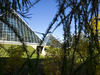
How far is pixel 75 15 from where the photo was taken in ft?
2.92

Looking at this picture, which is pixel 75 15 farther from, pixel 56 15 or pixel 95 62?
pixel 95 62

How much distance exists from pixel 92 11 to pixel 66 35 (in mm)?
355

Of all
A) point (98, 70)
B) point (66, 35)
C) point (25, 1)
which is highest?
point (25, 1)

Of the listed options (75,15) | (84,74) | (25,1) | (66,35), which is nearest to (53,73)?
(84,74)

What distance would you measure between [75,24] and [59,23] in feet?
0.63

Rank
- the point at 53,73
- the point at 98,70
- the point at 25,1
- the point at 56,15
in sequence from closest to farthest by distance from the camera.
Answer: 1. the point at 56,15
2. the point at 25,1
3. the point at 98,70
4. the point at 53,73

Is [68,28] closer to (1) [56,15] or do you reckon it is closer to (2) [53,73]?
(1) [56,15]

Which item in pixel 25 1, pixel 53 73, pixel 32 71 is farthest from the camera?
pixel 53 73

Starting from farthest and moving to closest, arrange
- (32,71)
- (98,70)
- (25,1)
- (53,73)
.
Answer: (53,73), (98,70), (25,1), (32,71)

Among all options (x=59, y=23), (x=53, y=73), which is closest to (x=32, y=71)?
(x=59, y=23)

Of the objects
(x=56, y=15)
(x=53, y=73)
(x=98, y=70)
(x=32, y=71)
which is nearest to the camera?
(x=32, y=71)

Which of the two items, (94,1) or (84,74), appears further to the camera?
(84,74)

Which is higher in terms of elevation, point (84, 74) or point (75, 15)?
point (75, 15)

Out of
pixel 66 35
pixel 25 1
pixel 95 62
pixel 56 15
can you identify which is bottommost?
pixel 95 62
